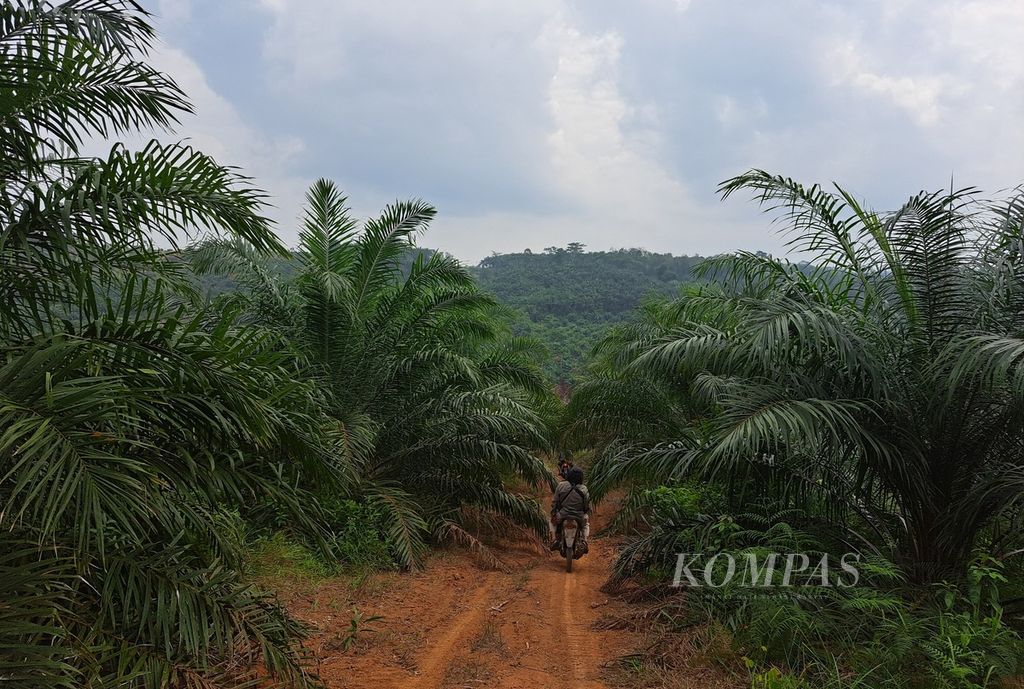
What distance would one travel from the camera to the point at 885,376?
18.4 ft

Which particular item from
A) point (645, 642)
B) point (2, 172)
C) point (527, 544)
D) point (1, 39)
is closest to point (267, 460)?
point (2, 172)

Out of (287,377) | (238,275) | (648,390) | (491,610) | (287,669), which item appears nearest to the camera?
(287,669)

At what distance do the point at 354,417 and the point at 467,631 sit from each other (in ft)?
11.3

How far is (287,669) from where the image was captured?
3787 mm

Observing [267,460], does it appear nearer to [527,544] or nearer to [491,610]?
[491,610]

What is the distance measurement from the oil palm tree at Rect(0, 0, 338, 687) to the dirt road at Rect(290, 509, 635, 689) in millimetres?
1556

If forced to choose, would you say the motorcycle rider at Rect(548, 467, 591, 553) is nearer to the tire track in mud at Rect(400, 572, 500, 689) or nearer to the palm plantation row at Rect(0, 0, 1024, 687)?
the palm plantation row at Rect(0, 0, 1024, 687)

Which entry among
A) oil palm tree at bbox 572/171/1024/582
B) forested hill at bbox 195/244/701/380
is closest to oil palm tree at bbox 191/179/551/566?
oil palm tree at bbox 572/171/1024/582

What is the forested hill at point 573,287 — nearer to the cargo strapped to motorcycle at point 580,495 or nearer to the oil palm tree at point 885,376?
the cargo strapped to motorcycle at point 580,495

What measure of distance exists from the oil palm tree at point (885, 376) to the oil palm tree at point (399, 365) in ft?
13.3

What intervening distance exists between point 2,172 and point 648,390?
1096 centimetres

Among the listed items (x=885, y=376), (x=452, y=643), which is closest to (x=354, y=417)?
(x=452, y=643)

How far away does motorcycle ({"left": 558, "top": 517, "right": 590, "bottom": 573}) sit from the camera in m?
9.49

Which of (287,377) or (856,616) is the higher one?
(287,377)
